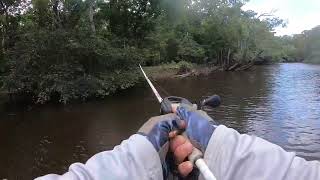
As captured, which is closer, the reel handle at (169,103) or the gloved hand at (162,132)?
the gloved hand at (162,132)

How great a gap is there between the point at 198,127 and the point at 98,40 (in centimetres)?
1844

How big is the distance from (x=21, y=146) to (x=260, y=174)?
35.1 ft

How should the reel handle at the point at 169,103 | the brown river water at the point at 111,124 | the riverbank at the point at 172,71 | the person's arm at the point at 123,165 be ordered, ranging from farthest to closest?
the riverbank at the point at 172,71 < the brown river water at the point at 111,124 < the reel handle at the point at 169,103 < the person's arm at the point at 123,165

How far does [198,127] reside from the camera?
1.20m

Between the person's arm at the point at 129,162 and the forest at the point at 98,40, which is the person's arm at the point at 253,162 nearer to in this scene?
the person's arm at the point at 129,162

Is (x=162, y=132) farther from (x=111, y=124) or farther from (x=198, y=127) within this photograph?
(x=111, y=124)

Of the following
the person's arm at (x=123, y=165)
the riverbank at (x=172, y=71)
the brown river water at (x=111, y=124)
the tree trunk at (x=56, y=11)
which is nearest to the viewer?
the person's arm at (x=123, y=165)

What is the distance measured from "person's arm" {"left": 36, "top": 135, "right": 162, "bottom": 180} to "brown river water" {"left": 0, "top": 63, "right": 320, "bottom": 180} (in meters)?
7.94

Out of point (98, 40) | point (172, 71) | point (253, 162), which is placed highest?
point (98, 40)

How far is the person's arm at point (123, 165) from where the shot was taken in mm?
1010

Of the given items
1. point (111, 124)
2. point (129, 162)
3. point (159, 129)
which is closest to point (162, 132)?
point (159, 129)

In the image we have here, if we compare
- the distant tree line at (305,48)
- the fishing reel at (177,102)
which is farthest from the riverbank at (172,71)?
the distant tree line at (305,48)

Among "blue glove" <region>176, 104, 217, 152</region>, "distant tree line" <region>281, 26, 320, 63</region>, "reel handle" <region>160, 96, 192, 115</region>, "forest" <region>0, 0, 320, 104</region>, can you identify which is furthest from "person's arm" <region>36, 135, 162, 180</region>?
"distant tree line" <region>281, 26, 320, 63</region>

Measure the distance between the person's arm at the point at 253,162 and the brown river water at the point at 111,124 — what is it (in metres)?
8.01
